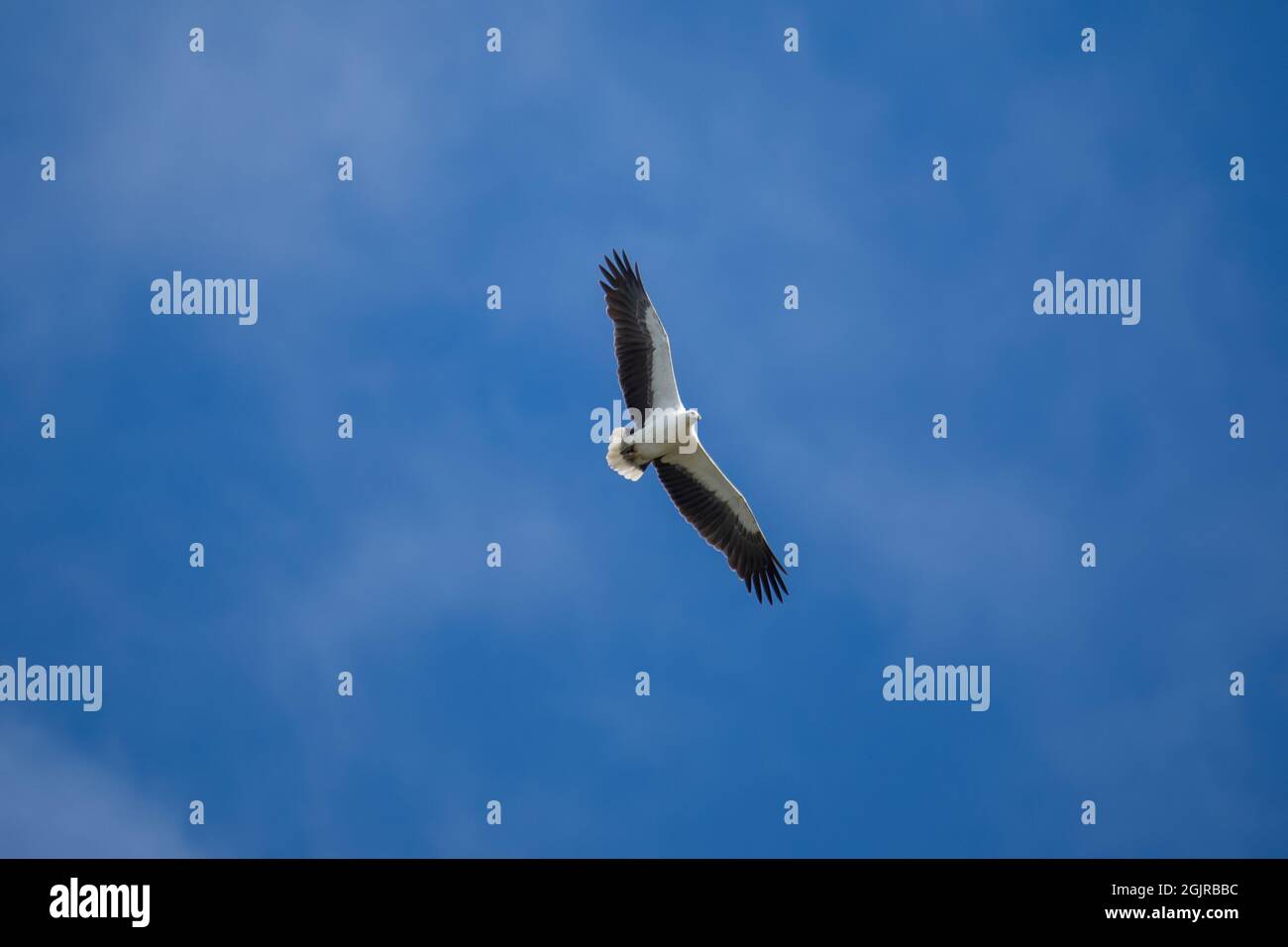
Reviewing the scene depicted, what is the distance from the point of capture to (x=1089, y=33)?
35281 mm

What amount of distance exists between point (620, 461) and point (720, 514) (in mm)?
2064

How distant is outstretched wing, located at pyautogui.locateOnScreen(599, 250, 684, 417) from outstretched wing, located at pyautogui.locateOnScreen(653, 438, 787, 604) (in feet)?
3.72

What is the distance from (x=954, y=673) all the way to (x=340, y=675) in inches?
533

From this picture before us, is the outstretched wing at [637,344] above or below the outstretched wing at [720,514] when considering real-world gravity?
above

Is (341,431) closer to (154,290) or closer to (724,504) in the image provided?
(154,290)

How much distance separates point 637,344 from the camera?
22984mm

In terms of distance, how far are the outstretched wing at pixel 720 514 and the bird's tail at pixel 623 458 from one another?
515mm

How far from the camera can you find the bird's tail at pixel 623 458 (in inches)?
914

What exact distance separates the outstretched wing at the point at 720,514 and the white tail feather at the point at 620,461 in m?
0.54

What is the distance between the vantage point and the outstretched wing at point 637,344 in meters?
22.9

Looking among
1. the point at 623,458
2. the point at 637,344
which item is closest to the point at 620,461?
the point at 623,458

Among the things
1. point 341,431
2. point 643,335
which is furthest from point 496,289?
point 643,335

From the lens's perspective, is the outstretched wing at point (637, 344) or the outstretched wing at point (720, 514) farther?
the outstretched wing at point (720, 514)

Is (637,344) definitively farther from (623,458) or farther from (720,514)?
(720,514)
